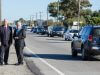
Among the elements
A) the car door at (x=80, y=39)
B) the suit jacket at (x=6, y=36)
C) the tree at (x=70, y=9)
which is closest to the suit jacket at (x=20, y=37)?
the suit jacket at (x=6, y=36)

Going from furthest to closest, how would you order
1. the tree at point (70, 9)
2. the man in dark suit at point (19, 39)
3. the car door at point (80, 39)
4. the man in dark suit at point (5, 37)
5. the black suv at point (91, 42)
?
1. the tree at point (70, 9)
2. the car door at point (80, 39)
3. the black suv at point (91, 42)
4. the man in dark suit at point (19, 39)
5. the man in dark suit at point (5, 37)

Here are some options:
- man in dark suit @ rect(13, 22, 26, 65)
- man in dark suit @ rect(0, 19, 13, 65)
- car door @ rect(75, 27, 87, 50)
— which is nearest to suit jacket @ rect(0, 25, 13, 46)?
man in dark suit @ rect(0, 19, 13, 65)

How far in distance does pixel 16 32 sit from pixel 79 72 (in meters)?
3.85

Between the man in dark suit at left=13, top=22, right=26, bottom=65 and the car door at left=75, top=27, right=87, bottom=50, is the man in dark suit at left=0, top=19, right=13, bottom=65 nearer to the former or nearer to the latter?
the man in dark suit at left=13, top=22, right=26, bottom=65

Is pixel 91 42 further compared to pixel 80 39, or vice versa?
pixel 80 39

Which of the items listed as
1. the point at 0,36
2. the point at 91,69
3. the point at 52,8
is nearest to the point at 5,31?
the point at 0,36

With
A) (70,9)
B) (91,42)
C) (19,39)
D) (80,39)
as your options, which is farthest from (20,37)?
(70,9)

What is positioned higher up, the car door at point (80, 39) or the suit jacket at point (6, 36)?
the suit jacket at point (6, 36)

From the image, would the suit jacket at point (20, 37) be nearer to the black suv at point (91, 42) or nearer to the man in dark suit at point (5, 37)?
the man in dark suit at point (5, 37)

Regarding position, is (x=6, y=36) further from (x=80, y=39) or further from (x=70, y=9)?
(x=70, y=9)

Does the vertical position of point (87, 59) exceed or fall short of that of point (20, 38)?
it falls short

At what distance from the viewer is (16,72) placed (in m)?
16.6

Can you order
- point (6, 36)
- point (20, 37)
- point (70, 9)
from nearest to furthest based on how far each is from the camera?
point (6, 36) < point (20, 37) < point (70, 9)

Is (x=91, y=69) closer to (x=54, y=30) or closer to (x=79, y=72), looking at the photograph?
(x=79, y=72)
